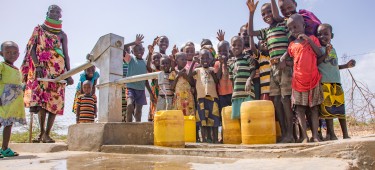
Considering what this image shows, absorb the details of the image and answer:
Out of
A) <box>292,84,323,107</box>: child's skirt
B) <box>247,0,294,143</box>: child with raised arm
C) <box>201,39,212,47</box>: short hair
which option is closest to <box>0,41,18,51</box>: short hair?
<box>247,0,294,143</box>: child with raised arm

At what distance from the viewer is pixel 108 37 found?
3775 millimetres

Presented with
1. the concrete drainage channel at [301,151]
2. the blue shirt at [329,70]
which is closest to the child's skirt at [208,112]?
the concrete drainage channel at [301,151]

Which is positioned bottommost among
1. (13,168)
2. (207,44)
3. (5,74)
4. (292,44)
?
(13,168)

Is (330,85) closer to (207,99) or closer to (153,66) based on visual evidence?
(207,99)

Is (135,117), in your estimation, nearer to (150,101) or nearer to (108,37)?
(150,101)

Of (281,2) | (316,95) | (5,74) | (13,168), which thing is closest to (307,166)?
(316,95)

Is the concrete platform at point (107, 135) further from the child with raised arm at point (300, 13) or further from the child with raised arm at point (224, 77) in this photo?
the child with raised arm at point (300, 13)

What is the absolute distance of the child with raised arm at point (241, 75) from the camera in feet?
12.9

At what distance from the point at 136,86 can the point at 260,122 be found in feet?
8.98

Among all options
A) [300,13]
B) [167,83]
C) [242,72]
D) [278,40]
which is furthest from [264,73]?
[167,83]

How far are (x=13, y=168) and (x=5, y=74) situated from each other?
154 centimetres

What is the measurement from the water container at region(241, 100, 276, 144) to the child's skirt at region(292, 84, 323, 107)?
0.92ft

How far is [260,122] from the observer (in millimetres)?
3309

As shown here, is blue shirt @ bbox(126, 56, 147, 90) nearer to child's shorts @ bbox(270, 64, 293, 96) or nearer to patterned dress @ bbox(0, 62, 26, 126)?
patterned dress @ bbox(0, 62, 26, 126)
